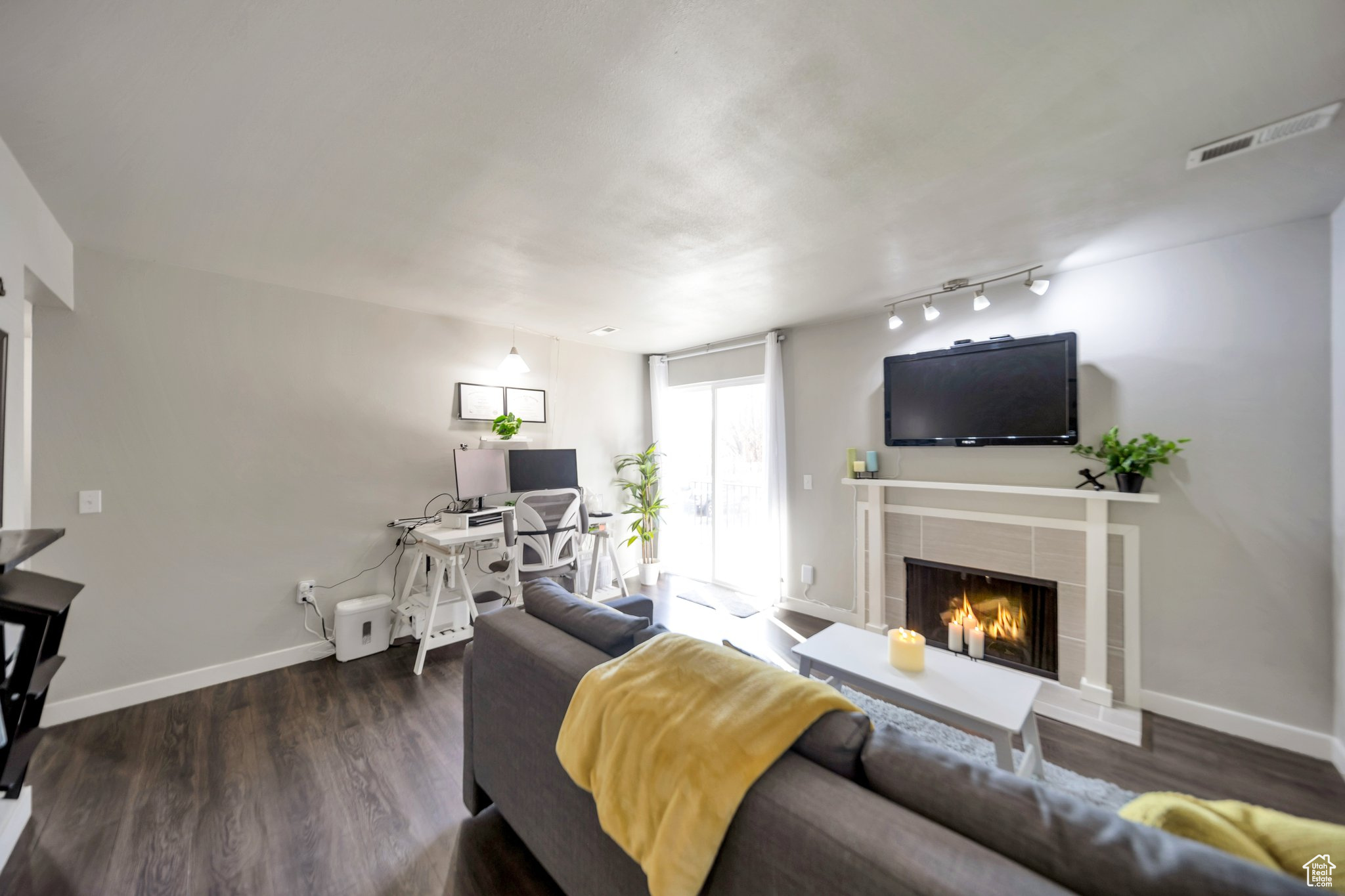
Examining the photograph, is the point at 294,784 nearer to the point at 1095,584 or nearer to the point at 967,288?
the point at 1095,584

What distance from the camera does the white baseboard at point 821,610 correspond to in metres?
3.72

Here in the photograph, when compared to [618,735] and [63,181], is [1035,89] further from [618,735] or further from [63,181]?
[63,181]

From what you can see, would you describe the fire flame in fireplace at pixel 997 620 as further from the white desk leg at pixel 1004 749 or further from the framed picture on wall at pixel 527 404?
the framed picture on wall at pixel 527 404

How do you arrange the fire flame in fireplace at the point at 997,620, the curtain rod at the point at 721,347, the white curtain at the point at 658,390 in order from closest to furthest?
the fire flame in fireplace at the point at 997,620
the curtain rod at the point at 721,347
the white curtain at the point at 658,390

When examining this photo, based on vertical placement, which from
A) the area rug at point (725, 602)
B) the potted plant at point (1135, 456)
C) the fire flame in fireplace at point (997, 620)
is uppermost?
the potted plant at point (1135, 456)

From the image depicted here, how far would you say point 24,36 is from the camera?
118cm

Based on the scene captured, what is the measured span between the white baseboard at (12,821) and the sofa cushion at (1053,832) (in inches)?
101

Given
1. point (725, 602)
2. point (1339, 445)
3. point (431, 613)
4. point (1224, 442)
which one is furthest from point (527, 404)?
point (1339, 445)

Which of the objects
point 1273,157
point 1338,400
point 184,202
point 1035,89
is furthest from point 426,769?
point 1338,400

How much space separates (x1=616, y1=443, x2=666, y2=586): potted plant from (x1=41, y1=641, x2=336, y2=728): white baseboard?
8.52 ft

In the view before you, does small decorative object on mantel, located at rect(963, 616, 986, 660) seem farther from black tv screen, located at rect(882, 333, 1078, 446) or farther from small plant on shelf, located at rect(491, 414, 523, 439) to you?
small plant on shelf, located at rect(491, 414, 523, 439)

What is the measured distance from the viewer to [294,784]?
198 centimetres

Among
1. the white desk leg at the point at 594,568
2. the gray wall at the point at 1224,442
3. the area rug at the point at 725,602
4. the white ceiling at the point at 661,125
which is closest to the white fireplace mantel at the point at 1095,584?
the gray wall at the point at 1224,442

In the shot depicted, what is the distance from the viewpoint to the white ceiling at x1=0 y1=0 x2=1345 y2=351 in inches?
46.1
